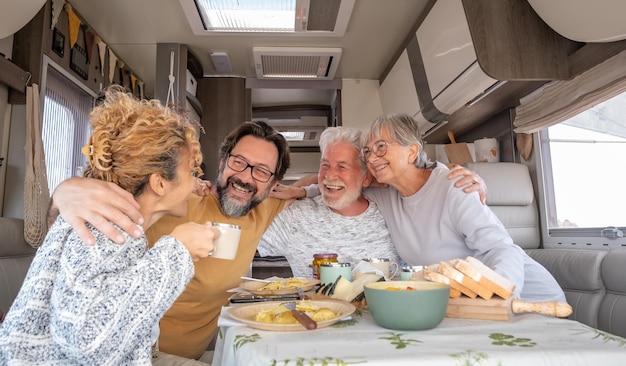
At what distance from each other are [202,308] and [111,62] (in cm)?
288

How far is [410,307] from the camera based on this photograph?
71cm

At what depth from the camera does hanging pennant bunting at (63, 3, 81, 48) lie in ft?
9.47

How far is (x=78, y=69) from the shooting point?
10.2 feet

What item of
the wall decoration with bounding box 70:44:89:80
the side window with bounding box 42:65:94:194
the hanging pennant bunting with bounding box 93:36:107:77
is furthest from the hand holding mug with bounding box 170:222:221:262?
the hanging pennant bunting with bounding box 93:36:107:77

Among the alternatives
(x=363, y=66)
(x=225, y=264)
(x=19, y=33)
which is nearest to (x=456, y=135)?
(x=363, y=66)

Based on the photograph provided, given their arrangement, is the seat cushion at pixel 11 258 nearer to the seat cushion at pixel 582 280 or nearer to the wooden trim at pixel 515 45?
the wooden trim at pixel 515 45

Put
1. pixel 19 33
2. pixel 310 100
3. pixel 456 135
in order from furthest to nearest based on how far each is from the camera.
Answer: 1. pixel 310 100
2. pixel 456 135
3. pixel 19 33

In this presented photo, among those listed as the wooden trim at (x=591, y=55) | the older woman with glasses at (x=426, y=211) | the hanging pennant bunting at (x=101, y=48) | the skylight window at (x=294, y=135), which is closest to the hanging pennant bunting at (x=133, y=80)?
the hanging pennant bunting at (x=101, y=48)

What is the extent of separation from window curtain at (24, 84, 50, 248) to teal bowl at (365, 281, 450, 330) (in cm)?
214

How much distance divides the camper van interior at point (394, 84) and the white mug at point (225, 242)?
5.17 feet

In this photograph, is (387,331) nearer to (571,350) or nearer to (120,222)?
(571,350)

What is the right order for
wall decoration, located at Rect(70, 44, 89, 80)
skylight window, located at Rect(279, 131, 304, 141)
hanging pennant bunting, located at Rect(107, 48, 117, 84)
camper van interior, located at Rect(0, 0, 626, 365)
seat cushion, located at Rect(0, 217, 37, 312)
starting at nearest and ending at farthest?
seat cushion, located at Rect(0, 217, 37, 312), camper van interior, located at Rect(0, 0, 626, 365), wall decoration, located at Rect(70, 44, 89, 80), hanging pennant bunting, located at Rect(107, 48, 117, 84), skylight window, located at Rect(279, 131, 304, 141)

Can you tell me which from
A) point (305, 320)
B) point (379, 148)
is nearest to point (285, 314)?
point (305, 320)

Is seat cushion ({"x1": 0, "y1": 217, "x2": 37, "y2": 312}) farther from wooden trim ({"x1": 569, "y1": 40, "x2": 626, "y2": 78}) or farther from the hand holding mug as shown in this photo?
wooden trim ({"x1": 569, "y1": 40, "x2": 626, "y2": 78})
